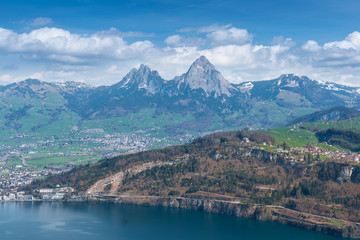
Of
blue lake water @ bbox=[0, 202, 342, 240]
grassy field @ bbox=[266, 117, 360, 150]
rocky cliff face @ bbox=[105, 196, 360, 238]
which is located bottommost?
blue lake water @ bbox=[0, 202, 342, 240]

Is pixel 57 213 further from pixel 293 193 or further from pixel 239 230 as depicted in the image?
pixel 293 193

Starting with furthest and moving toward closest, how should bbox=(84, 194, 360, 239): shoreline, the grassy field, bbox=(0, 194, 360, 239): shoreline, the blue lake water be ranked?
the grassy field < bbox=(0, 194, 360, 239): shoreline < bbox=(84, 194, 360, 239): shoreline < the blue lake water

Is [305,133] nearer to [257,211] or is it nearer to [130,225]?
[257,211]

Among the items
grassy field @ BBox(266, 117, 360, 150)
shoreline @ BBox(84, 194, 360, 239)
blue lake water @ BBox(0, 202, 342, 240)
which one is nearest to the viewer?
blue lake water @ BBox(0, 202, 342, 240)

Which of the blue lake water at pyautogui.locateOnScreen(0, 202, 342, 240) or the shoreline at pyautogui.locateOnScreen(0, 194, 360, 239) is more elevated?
the shoreline at pyautogui.locateOnScreen(0, 194, 360, 239)

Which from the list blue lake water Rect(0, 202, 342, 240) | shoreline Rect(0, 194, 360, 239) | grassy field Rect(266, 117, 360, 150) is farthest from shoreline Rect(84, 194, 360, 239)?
grassy field Rect(266, 117, 360, 150)

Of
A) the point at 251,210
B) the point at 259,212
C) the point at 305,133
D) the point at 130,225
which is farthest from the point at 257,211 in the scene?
the point at 305,133

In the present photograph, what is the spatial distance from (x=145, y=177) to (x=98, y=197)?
1522 centimetres

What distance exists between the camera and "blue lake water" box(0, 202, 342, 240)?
8694 cm

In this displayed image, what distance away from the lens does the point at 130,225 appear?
95812 millimetres

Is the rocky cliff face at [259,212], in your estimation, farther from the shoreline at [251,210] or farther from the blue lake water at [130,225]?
the blue lake water at [130,225]

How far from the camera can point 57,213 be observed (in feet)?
359

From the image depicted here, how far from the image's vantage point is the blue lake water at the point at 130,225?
3423 inches

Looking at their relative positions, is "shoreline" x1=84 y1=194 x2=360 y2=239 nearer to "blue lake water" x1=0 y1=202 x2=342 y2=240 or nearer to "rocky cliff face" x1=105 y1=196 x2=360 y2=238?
"rocky cliff face" x1=105 y1=196 x2=360 y2=238
